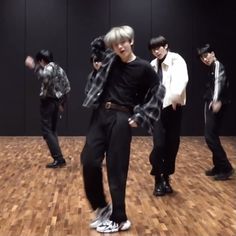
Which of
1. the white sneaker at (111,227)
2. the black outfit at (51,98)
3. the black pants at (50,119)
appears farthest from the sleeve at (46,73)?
the white sneaker at (111,227)

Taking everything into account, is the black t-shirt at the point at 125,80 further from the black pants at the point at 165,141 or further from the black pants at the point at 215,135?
the black pants at the point at 215,135

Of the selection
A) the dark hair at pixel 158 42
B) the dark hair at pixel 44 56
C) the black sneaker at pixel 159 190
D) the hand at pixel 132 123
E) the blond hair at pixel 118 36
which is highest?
the dark hair at pixel 44 56

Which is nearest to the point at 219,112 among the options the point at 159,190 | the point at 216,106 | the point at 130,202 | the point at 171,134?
the point at 216,106

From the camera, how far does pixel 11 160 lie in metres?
6.64

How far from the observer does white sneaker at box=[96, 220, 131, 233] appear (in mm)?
3207

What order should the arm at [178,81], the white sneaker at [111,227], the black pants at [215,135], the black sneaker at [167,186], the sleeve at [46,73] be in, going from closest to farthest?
the white sneaker at [111,227] → the arm at [178,81] → the black sneaker at [167,186] → the black pants at [215,135] → the sleeve at [46,73]

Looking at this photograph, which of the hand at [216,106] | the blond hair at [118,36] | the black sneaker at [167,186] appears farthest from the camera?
the hand at [216,106]

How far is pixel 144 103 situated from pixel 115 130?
10.9 inches

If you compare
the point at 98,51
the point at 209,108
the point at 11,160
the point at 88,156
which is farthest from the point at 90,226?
the point at 11,160

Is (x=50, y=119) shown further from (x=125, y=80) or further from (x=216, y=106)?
(x=125, y=80)

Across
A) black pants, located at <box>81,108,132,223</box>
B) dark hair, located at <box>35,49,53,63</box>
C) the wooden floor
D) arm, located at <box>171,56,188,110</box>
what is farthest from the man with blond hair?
dark hair, located at <box>35,49,53,63</box>

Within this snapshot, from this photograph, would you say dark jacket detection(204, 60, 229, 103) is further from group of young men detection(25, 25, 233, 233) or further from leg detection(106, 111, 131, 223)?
leg detection(106, 111, 131, 223)

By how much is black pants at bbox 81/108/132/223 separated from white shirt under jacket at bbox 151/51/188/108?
1.05 m

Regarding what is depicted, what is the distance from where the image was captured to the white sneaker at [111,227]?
3.21 m
